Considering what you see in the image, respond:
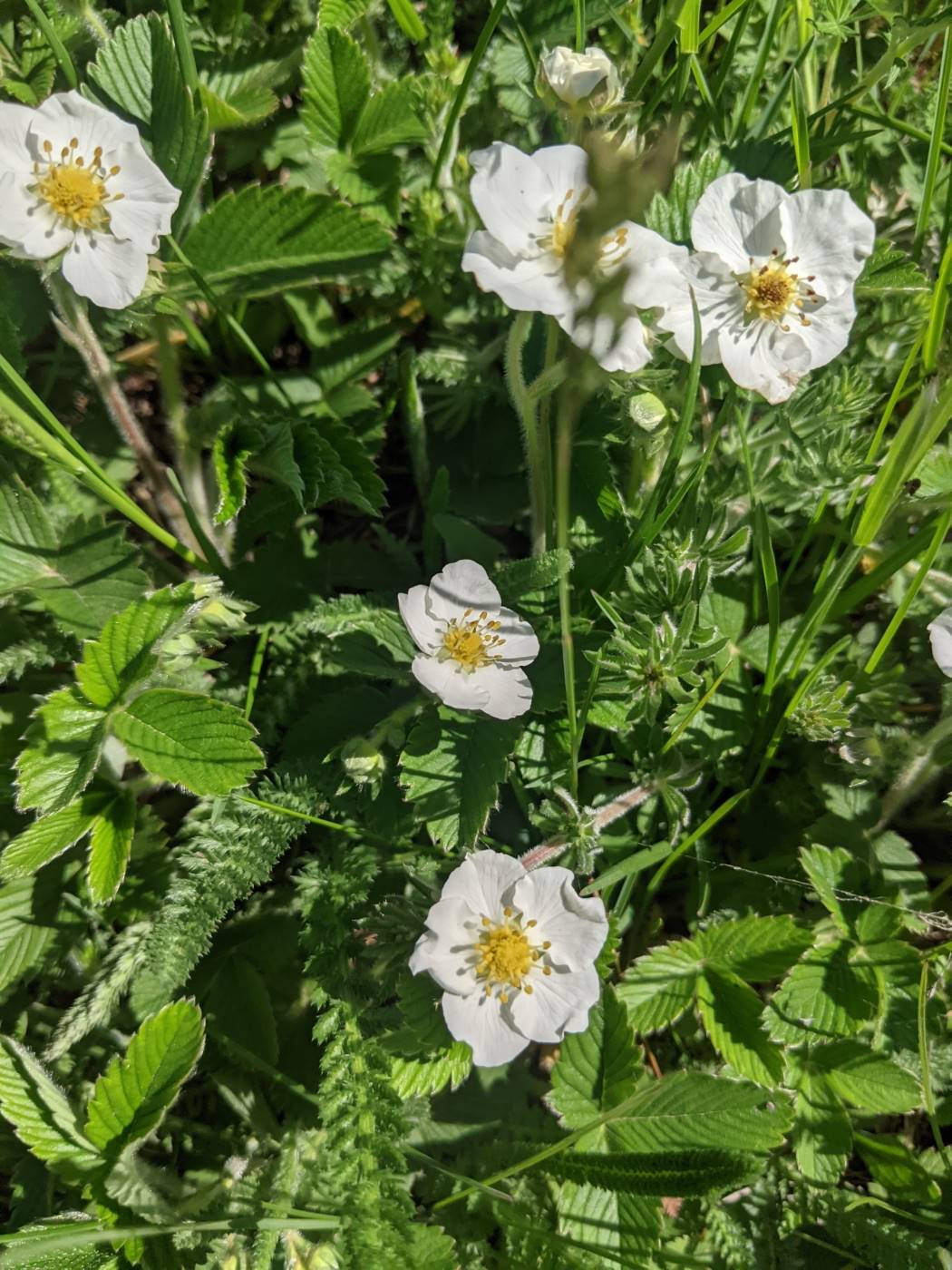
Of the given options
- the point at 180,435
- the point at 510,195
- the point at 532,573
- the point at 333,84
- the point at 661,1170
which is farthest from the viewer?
the point at 180,435

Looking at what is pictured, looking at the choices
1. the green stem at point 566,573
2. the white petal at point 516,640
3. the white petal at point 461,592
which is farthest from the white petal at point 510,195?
the white petal at point 516,640

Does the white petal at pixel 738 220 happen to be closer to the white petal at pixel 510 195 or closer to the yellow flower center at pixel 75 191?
the white petal at pixel 510 195

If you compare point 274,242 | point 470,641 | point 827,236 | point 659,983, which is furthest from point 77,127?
point 659,983

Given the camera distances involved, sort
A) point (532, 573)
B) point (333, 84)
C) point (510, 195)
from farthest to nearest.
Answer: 1. point (333, 84)
2. point (532, 573)
3. point (510, 195)

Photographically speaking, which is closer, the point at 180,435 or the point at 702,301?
the point at 702,301

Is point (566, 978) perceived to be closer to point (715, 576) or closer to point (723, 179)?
point (715, 576)

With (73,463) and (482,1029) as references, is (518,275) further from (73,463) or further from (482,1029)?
(482,1029)
